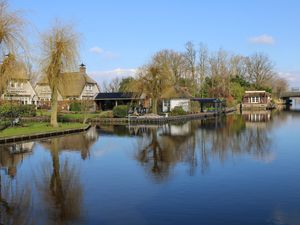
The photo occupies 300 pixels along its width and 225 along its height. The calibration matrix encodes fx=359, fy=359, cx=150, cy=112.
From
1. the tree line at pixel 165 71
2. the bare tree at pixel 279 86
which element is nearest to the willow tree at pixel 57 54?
the tree line at pixel 165 71

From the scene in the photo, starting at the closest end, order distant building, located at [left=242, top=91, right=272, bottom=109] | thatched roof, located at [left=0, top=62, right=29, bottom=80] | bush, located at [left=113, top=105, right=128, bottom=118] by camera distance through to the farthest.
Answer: thatched roof, located at [left=0, top=62, right=29, bottom=80] → bush, located at [left=113, top=105, right=128, bottom=118] → distant building, located at [left=242, top=91, right=272, bottom=109]

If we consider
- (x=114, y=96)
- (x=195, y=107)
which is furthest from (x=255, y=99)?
(x=114, y=96)

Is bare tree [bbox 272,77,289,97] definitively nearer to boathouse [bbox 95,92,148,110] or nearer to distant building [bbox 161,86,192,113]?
distant building [bbox 161,86,192,113]

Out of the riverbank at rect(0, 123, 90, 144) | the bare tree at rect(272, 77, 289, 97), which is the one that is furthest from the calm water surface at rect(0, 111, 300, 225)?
the bare tree at rect(272, 77, 289, 97)

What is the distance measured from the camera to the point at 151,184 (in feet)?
38.2

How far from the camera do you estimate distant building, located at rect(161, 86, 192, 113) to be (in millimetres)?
48875

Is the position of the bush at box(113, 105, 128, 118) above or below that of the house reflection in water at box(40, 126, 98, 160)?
above

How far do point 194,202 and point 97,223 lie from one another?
2842 millimetres

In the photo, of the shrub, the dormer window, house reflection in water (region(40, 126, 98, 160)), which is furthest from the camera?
the dormer window

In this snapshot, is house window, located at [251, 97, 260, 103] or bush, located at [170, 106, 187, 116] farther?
house window, located at [251, 97, 260, 103]

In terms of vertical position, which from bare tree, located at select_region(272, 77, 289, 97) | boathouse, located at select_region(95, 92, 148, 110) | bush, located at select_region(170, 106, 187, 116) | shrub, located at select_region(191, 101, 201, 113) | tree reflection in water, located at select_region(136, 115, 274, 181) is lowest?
tree reflection in water, located at select_region(136, 115, 274, 181)

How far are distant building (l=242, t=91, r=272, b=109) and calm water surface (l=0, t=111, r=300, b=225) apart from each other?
5742cm

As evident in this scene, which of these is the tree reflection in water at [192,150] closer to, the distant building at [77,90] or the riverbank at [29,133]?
the riverbank at [29,133]

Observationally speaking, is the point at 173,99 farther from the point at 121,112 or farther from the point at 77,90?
the point at 77,90
